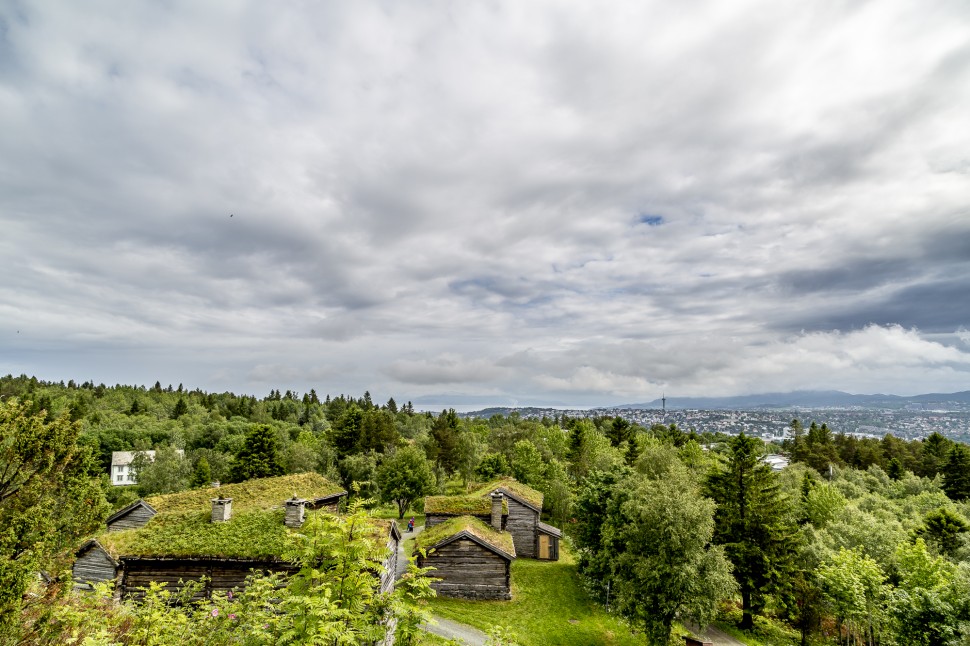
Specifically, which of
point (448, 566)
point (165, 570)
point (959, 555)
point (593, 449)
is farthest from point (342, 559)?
point (593, 449)

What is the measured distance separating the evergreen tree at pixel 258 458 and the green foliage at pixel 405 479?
16.3 metres

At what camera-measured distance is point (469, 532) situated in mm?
35844

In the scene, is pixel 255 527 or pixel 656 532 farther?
pixel 255 527

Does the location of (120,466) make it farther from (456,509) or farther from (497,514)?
(497,514)

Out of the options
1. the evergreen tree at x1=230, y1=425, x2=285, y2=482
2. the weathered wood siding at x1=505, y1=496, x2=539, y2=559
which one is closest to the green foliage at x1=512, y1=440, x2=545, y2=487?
the weathered wood siding at x1=505, y1=496, x2=539, y2=559

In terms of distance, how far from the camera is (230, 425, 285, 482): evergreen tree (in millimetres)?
63094

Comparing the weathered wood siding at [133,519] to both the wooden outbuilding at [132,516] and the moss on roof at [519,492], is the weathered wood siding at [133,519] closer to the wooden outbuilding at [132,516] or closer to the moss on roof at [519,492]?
the wooden outbuilding at [132,516]

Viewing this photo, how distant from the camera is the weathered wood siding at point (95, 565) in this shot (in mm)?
28109

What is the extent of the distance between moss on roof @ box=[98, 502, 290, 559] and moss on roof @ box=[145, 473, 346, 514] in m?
2.54

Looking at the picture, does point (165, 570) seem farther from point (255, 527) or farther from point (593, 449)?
point (593, 449)

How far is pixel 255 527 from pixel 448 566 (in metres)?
15.3

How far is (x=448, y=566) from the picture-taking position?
118 feet

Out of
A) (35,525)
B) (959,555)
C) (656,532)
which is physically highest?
(35,525)

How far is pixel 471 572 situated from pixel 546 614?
6.36 meters
